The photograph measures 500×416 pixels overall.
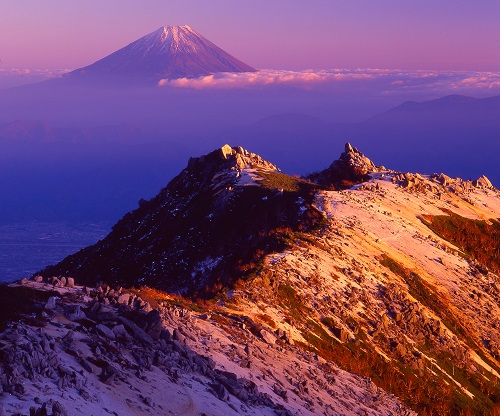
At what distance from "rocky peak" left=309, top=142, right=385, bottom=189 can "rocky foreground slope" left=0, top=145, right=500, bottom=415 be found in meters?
0.16

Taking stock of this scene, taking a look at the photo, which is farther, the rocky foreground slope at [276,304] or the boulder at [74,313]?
the boulder at [74,313]

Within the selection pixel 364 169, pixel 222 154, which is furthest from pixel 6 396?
pixel 364 169

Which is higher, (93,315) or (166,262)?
(93,315)

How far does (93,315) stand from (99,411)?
130 inches

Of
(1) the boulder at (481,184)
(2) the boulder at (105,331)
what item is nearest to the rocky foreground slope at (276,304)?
(2) the boulder at (105,331)

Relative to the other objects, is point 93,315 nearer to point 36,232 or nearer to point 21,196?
point 36,232

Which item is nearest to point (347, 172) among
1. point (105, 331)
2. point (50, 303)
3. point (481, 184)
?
point (481, 184)

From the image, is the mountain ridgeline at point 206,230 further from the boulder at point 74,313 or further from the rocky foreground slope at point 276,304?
the boulder at point 74,313

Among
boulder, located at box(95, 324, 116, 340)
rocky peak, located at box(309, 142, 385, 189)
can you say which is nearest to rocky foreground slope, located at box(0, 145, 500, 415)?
boulder, located at box(95, 324, 116, 340)

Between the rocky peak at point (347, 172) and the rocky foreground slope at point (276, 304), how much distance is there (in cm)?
16

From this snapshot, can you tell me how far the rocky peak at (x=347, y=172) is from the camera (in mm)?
38781

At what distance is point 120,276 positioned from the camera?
89.4 feet

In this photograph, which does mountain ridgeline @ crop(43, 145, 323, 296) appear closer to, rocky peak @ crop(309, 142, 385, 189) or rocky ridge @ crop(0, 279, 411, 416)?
rocky peak @ crop(309, 142, 385, 189)

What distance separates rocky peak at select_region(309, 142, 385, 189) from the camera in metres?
38.8
